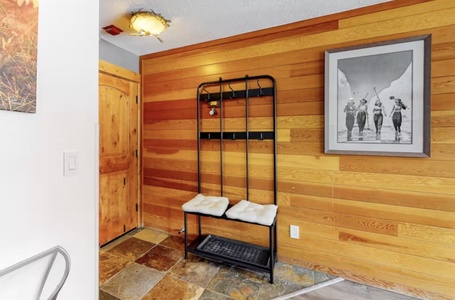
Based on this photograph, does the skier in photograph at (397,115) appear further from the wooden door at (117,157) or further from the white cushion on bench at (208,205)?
the wooden door at (117,157)

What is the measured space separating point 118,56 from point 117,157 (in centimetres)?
116

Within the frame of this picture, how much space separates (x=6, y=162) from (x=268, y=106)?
6.15 feet

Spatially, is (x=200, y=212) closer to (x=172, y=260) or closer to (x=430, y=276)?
(x=172, y=260)

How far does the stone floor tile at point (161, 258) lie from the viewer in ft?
6.89

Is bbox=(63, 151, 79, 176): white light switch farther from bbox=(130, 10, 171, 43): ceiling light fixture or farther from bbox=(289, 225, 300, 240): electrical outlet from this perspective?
bbox=(289, 225, 300, 240): electrical outlet

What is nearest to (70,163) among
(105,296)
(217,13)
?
(105,296)

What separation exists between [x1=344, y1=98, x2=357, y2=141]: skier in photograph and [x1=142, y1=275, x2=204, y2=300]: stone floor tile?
177 cm

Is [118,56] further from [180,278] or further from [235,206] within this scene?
[180,278]

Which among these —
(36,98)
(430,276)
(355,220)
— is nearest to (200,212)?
(355,220)

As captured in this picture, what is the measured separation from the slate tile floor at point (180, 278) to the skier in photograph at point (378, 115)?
133cm

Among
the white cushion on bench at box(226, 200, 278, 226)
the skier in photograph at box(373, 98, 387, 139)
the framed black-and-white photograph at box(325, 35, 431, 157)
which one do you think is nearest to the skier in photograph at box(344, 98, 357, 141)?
the framed black-and-white photograph at box(325, 35, 431, 157)

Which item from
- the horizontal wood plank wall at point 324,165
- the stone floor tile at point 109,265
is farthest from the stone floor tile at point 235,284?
the stone floor tile at point 109,265

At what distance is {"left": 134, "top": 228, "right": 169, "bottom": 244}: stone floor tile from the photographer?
258 centimetres

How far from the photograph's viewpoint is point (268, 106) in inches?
85.4
